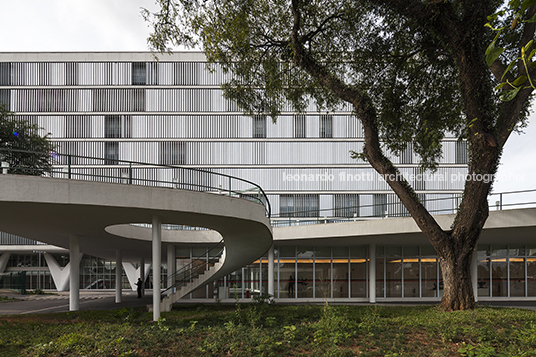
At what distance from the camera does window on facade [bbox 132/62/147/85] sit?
33781 mm

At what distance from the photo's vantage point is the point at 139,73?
33.8 metres

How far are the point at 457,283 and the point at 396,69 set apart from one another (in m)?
7.46

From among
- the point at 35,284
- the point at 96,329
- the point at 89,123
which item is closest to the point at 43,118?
Result: the point at 89,123

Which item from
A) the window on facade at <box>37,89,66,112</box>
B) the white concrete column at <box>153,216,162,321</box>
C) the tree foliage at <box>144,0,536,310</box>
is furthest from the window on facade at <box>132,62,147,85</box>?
the white concrete column at <box>153,216,162,321</box>

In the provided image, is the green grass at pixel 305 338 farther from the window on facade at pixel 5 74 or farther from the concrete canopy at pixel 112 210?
the window on facade at pixel 5 74

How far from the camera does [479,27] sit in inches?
420

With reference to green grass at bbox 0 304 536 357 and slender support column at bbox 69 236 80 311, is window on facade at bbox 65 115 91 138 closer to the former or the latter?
slender support column at bbox 69 236 80 311

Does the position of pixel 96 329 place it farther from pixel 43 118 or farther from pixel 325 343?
pixel 43 118

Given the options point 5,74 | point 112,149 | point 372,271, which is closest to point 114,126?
point 112,149

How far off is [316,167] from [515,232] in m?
17.3

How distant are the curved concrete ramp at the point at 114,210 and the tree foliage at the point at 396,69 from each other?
4548 mm

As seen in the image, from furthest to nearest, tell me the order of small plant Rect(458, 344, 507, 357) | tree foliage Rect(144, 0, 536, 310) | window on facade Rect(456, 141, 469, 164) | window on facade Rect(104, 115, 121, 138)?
window on facade Rect(104, 115, 121, 138)
window on facade Rect(456, 141, 469, 164)
tree foliage Rect(144, 0, 536, 310)
small plant Rect(458, 344, 507, 357)

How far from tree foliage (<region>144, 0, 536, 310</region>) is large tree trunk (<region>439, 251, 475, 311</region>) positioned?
0.09 feet

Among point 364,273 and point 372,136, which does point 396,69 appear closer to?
point 372,136
